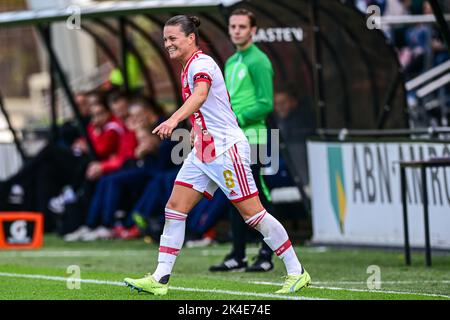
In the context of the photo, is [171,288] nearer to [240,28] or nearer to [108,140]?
[240,28]

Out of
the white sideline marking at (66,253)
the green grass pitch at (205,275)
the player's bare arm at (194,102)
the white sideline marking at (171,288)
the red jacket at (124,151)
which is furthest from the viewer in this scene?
the red jacket at (124,151)

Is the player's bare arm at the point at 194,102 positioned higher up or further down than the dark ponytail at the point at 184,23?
further down

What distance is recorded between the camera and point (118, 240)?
57.1 ft

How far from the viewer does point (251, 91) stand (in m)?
12.3

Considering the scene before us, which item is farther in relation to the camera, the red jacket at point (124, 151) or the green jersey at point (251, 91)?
the red jacket at point (124, 151)

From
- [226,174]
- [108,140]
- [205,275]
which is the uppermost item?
[108,140]

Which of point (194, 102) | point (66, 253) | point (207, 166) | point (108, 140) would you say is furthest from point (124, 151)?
point (194, 102)

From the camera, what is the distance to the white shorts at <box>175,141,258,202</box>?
32.0ft

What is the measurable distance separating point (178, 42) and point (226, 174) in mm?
1051

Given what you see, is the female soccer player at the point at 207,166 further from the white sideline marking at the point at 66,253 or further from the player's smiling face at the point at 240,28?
the white sideline marking at the point at 66,253

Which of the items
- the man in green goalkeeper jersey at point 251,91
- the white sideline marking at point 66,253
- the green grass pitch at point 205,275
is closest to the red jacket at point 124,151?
the green grass pitch at point 205,275

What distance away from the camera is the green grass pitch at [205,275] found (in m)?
9.71
